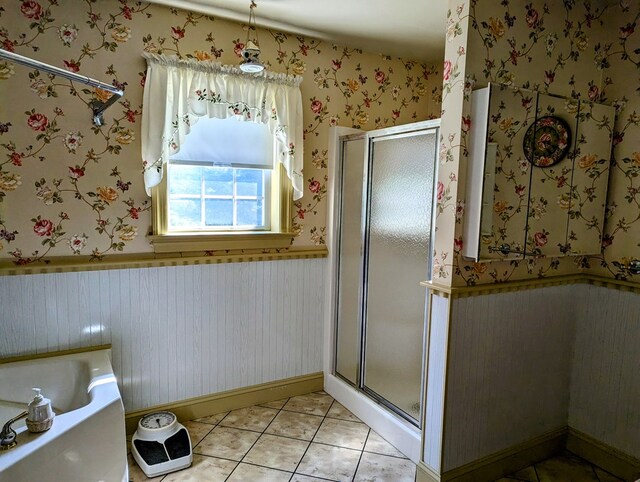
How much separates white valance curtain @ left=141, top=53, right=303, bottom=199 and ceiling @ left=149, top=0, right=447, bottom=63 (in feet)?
0.93

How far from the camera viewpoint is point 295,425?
260cm

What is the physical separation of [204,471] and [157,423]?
1.32ft

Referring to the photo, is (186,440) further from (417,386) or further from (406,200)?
(406,200)

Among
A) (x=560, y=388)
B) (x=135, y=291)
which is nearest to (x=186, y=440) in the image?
(x=135, y=291)

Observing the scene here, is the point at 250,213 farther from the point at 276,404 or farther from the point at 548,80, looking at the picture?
the point at 548,80

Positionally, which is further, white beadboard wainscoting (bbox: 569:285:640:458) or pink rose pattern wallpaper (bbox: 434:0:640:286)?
white beadboard wainscoting (bbox: 569:285:640:458)

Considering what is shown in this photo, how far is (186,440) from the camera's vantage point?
2297mm

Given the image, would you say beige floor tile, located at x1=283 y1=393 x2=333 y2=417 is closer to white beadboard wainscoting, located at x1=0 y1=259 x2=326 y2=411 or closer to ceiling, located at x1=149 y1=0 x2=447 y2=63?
white beadboard wainscoting, located at x1=0 y1=259 x2=326 y2=411

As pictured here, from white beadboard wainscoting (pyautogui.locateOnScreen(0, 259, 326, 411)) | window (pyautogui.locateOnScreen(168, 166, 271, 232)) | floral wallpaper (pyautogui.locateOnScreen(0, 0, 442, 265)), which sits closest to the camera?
floral wallpaper (pyautogui.locateOnScreen(0, 0, 442, 265))

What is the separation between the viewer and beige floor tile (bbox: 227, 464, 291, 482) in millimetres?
2100

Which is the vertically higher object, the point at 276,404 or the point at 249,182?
the point at 249,182

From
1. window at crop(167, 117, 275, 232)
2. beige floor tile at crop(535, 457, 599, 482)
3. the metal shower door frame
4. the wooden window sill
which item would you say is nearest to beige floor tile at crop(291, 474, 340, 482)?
the metal shower door frame

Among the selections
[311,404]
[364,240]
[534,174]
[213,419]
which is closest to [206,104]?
[364,240]

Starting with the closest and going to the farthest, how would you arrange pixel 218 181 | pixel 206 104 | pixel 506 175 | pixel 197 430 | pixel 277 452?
pixel 506 175 < pixel 277 452 < pixel 206 104 < pixel 197 430 < pixel 218 181
